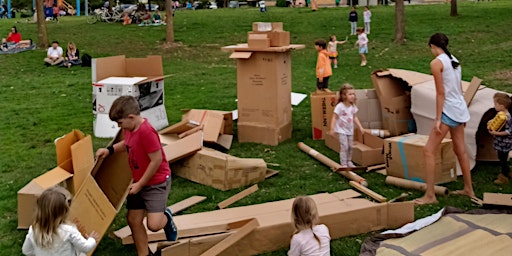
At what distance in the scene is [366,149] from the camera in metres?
7.52

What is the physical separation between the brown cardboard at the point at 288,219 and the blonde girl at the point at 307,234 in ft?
2.54

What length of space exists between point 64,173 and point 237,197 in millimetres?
1843

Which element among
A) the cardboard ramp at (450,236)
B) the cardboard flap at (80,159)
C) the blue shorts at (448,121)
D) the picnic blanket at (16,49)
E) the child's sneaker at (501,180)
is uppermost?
the picnic blanket at (16,49)

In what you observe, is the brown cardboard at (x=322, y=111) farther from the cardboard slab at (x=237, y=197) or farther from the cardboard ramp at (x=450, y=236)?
the cardboard ramp at (x=450, y=236)

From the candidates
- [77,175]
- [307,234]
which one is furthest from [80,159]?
[307,234]

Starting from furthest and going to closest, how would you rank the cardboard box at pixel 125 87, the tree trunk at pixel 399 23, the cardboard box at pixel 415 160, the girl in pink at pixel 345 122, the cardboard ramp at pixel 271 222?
the tree trunk at pixel 399 23 → the cardboard box at pixel 125 87 → the girl in pink at pixel 345 122 → the cardboard box at pixel 415 160 → the cardboard ramp at pixel 271 222

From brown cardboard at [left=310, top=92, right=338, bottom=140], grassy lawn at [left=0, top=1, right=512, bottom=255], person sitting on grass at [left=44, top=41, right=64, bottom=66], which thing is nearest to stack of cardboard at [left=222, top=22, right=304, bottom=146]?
grassy lawn at [left=0, top=1, right=512, bottom=255]

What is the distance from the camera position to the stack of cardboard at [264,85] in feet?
27.6

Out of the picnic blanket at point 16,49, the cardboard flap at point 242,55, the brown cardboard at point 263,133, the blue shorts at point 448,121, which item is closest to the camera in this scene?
the blue shorts at point 448,121

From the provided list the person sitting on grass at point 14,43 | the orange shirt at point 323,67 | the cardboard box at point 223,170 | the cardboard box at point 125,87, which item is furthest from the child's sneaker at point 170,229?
the person sitting on grass at point 14,43

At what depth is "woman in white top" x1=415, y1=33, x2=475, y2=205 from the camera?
228 inches

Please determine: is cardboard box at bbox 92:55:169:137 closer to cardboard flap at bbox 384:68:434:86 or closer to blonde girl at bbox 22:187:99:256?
cardboard flap at bbox 384:68:434:86

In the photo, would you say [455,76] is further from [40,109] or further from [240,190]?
[40,109]

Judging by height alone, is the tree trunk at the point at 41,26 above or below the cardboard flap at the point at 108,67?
above
